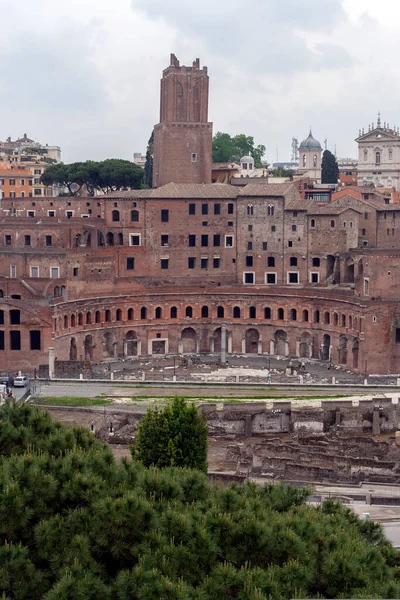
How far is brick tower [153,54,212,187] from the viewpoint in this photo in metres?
75.9

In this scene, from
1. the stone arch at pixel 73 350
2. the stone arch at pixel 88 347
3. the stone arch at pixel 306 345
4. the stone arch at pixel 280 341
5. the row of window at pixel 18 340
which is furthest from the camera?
the stone arch at pixel 280 341

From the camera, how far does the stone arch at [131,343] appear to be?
66.1 m

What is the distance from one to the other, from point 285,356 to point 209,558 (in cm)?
4769

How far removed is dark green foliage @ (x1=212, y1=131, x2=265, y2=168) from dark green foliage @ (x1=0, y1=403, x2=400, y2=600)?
86121mm

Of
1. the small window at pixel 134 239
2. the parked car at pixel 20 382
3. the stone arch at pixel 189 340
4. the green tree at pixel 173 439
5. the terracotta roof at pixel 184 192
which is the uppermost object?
the terracotta roof at pixel 184 192

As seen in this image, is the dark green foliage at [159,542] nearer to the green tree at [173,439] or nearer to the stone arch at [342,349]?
the green tree at [173,439]

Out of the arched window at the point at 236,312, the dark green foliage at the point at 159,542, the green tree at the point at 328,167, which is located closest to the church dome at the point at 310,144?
the green tree at the point at 328,167

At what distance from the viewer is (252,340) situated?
67.7m

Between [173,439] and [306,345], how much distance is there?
96.4 feet

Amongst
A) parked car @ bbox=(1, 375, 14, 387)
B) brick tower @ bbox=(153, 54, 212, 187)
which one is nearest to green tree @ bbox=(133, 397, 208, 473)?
parked car @ bbox=(1, 375, 14, 387)

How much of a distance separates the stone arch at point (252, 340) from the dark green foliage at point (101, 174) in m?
22.1

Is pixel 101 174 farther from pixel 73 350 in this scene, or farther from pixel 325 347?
pixel 325 347

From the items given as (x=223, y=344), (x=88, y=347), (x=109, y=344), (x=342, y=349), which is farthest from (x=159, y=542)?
(x=109, y=344)

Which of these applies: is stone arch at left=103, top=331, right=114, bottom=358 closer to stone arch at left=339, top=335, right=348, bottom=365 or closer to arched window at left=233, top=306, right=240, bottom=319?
arched window at left=233, top=306, right=240, bottom=319
